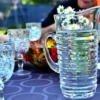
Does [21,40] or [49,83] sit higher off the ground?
[21,40]

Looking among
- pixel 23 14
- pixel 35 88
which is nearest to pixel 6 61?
pixel 35 88

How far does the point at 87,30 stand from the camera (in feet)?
1.84

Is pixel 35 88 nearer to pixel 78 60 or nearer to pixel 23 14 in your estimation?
pixel 78 60

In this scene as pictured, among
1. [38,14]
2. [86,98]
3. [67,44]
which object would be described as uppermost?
[38,14]

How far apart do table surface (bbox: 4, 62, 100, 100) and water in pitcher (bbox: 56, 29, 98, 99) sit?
0.03 meters

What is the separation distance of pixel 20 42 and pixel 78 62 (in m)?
0.33

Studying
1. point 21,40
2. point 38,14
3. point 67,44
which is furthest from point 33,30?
point 38,14

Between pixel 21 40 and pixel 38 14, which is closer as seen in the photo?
pixel 21 40

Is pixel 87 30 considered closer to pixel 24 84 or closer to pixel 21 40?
pixel 24 84

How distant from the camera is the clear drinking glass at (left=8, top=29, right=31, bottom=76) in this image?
0.86m

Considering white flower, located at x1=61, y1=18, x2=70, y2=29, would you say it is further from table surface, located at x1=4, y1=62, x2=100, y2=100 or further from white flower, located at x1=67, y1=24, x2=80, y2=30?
table surface, located at x1=4, y1=62, x2=100, y2=100

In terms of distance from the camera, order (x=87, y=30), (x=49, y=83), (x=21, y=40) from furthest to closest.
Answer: (x=21, y=40)
(x=49, y=83)
(x=87, y=30)

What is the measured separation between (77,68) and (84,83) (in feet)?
0.11

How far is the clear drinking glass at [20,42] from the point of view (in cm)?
86
